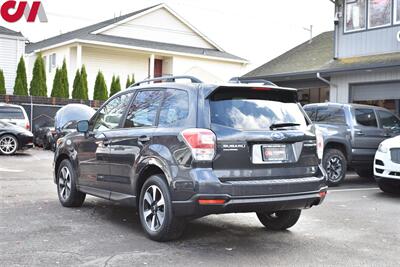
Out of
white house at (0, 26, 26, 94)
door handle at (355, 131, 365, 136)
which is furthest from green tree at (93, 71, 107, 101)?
door handle at (355, 131, 365, 136)

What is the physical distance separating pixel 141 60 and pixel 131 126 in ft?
86.9

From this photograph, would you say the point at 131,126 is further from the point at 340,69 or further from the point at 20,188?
the point at 340,69

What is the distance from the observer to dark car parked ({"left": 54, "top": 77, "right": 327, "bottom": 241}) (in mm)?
5453

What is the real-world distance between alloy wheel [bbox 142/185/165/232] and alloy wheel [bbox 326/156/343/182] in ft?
20.6

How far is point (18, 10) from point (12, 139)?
14.2 metres

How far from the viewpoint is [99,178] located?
7160mm

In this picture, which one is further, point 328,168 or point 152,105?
point 328,168

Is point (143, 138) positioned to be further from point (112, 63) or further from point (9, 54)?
point (9, 54)

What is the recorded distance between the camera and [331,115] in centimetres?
1216

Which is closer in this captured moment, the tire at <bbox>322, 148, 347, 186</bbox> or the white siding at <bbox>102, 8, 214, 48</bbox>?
the tire at <bbox>322, 148, 347, 186</bbox>

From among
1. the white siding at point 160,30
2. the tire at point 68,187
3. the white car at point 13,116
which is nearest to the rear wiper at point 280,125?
the tire at point 68,187

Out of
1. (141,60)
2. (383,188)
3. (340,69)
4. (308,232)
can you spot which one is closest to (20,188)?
(308,232)

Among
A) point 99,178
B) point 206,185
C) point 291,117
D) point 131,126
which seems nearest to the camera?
point 206,185

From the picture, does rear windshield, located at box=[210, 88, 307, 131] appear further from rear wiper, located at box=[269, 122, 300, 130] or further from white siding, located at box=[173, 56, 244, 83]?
white siding, located at box=[173, 56, 244, 83]
